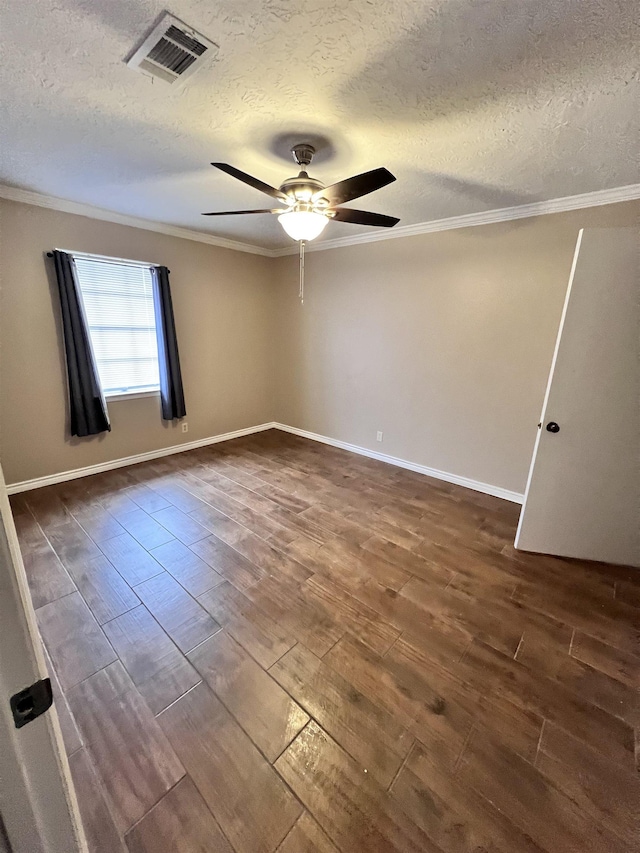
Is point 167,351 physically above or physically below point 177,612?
above

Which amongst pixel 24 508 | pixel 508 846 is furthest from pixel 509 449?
pixel 24 508

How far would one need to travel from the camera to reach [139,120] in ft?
5.66

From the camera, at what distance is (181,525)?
269cm

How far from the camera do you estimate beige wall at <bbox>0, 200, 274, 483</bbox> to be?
2854 millimetres

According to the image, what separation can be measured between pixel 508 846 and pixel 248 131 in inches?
123

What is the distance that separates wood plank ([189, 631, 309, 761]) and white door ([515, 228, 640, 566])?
1.95 metres

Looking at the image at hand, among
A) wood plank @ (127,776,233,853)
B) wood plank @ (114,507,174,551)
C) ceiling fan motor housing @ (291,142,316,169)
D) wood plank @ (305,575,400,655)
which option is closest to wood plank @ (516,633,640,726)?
wood plank @ (305,575,400,655)

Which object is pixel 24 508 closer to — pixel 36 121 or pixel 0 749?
pixel 36 121

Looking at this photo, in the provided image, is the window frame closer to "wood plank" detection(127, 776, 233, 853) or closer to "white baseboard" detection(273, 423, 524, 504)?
"white baseboard" detection(273, 423, 524, 504)

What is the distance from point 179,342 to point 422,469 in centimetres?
310

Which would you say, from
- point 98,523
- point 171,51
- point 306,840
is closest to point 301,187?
point 171,51

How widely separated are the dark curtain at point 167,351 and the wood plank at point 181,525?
4.57 feet

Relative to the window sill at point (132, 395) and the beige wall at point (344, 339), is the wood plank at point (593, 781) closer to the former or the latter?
the beige wall at point (344, 339)

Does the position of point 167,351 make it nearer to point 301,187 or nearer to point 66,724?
point 301,187
